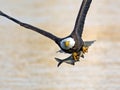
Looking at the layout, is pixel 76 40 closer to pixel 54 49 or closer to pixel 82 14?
pixel 82 14

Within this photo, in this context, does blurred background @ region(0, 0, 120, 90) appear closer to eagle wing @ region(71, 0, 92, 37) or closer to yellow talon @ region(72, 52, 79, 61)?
yellow talon @ region(72, 52, 79, 61)

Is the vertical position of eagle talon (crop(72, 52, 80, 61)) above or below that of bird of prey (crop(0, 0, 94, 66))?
below

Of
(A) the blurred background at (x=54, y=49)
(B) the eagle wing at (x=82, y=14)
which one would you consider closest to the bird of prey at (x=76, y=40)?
(B) the eagle wing at (x=82, y=14)

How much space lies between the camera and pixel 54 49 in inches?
410

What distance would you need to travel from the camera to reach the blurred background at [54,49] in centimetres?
904

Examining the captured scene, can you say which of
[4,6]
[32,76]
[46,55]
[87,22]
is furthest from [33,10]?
[32,76]

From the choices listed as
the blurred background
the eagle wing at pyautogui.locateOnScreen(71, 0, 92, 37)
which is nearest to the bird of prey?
the eagle wing at pyautogui.locateOnScreen(71, 0, 92, 37)

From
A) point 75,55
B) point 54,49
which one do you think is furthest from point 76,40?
point 54,49

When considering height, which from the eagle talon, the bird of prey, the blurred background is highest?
the bird of prey

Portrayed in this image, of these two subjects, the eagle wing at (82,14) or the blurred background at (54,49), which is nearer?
the eagle wing at (82,14)

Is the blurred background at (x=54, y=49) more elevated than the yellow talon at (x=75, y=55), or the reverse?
the yellow talon at (x=75, y=55)

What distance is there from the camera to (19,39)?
1095cm

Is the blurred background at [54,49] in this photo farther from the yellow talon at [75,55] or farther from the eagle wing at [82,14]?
the eagle wing at [82,14]

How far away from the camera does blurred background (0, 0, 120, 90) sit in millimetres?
9039
